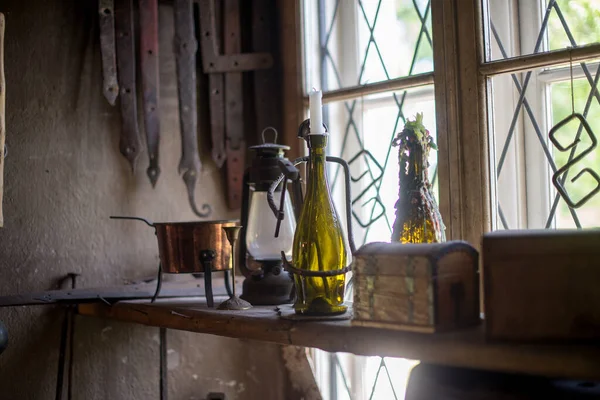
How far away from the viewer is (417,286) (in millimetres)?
1288

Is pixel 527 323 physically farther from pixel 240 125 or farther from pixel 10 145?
pixel 10 145

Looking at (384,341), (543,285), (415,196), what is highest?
(415,196)

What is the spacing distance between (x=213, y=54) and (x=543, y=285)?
4.64 feet

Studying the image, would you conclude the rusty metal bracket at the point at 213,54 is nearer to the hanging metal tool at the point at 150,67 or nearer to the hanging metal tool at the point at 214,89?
the hanging metal tool at the point at 214,89

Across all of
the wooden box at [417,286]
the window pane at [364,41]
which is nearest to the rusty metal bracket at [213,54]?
the window pane at [364,41]

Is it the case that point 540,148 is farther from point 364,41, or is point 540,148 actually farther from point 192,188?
point 192,188

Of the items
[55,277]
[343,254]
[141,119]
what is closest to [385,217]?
[343,254]

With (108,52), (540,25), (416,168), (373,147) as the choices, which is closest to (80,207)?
(108,52)

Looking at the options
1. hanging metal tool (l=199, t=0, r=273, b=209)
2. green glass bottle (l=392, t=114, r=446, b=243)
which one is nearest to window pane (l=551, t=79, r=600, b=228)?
green glass bottle (l=392, t=114, r=446, b=243)

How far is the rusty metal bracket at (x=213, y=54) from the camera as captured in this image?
2.29m

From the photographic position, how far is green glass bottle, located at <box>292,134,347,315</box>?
5.05ft

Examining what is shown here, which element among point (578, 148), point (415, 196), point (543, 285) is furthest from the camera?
point (578, 148)

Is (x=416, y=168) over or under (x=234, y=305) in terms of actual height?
over

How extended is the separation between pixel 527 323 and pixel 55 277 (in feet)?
4.62
